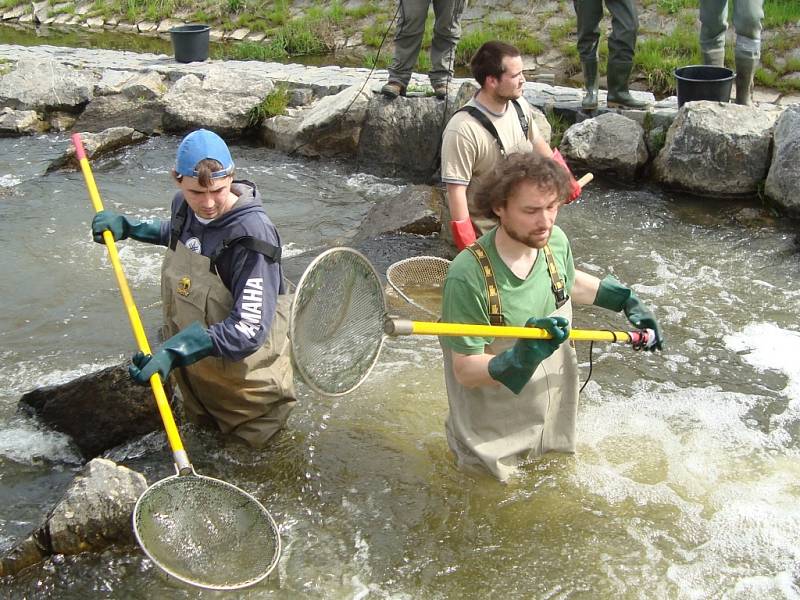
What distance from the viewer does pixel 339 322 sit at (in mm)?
3781

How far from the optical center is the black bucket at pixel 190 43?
12656mm

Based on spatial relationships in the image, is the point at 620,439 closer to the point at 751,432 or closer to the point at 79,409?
the point at 751,432

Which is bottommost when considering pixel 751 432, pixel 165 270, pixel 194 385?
pixel 751 432

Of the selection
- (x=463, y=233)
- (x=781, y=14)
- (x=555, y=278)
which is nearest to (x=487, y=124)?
(x=463, y=233)

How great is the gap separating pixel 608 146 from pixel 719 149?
1023 mm

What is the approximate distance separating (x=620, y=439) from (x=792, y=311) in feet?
7.39

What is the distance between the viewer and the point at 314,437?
503cm

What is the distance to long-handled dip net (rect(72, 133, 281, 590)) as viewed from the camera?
140 inches

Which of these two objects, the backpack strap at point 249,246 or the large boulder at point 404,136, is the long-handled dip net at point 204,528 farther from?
the large boulder at point 404,136

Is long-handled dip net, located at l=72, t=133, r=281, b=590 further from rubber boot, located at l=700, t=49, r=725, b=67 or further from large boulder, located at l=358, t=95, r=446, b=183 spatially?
rubber boot, located at l=700, t=49, r=725, b=67

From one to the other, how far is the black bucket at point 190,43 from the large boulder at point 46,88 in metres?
1.18

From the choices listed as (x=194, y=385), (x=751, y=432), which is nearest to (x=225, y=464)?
(x=194, y=385)

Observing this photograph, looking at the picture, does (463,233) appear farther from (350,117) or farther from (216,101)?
(216,101)

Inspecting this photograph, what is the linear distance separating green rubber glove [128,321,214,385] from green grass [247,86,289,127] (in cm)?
732
